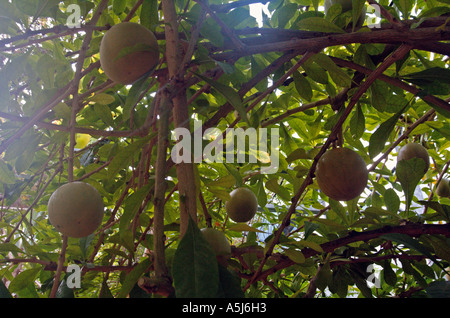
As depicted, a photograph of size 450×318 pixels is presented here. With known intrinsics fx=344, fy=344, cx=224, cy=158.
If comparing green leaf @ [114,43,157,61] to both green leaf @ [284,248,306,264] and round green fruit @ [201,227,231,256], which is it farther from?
green leaf @ [284,248,306,264]

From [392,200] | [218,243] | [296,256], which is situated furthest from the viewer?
[392,200]

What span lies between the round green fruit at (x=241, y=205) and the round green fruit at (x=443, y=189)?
100 centimetres

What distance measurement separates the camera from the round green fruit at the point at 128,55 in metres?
0.68

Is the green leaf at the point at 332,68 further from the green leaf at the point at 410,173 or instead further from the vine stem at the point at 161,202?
the vine stem at the point at 161,202

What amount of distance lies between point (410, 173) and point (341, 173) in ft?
0.73

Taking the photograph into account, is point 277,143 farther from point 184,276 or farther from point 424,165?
point 184,276

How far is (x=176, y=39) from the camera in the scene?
64 cm

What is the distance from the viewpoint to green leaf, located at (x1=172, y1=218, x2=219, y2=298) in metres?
0.41

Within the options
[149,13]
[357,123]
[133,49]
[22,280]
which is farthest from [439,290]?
[22,280]

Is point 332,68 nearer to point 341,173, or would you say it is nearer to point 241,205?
point 341,173

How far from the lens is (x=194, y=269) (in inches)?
17.2

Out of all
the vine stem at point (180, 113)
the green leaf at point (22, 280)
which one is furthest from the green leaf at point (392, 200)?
the green leaf at point (22, 280)
